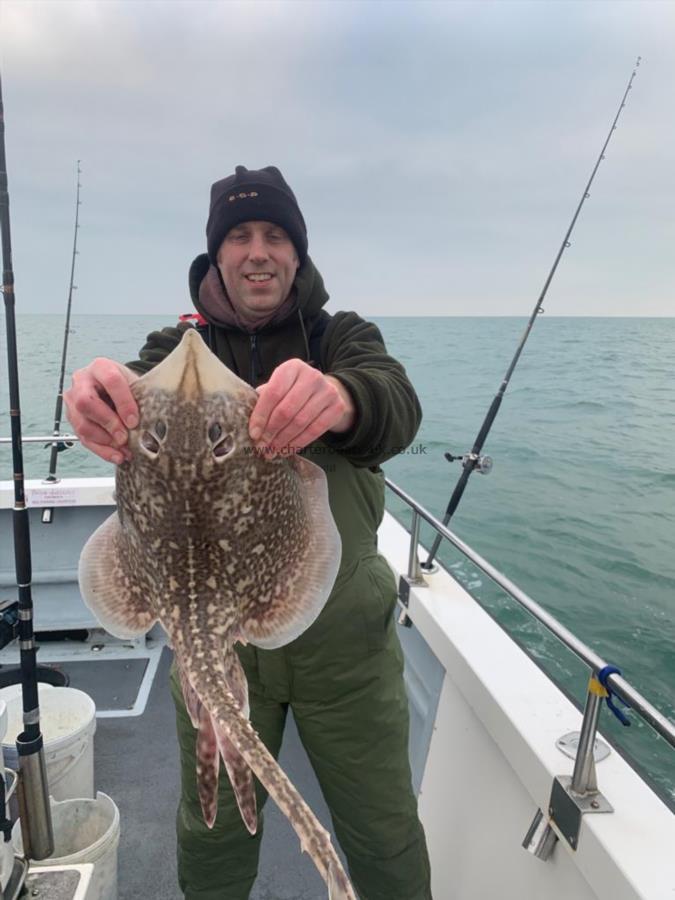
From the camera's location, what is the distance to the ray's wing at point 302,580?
1.70 m

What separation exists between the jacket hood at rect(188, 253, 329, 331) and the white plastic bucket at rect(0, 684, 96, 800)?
99.0 inches

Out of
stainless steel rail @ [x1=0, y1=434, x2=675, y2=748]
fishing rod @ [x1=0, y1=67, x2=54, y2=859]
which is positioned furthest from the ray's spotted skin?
fishing rod @ [x1=0, y1=67, x2=54, y2=859]

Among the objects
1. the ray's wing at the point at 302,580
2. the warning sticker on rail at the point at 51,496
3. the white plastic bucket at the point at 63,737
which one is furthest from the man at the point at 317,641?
the warning sticker on rail at the point at 51,496

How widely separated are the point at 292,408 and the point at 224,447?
0.74 feet

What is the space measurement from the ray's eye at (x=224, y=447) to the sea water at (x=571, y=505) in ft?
6.35

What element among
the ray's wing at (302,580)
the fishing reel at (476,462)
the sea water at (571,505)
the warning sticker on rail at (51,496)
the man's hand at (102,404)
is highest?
the man's hand at (102,404)

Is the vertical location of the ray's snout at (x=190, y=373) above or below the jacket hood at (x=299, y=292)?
below

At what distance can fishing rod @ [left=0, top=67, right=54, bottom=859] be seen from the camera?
2369mm

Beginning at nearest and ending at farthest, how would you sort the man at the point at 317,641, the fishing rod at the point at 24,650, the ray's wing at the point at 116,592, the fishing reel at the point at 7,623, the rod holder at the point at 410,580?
the ray's wing at the point at 116,592
the man at the point at 317,641
the fishing rod at the point at 24,650
the fishing reel at the point at 7,623
the rod holder at the point at 410,580

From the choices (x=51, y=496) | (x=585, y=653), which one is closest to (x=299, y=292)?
(x=585, y=653)

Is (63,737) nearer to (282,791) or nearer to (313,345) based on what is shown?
(282,791)

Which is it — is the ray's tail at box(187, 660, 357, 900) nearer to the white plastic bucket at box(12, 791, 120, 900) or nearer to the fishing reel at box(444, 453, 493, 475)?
the white plastic bucket at box(12, 791, 120, 900)

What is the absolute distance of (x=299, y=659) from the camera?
2.26 metres

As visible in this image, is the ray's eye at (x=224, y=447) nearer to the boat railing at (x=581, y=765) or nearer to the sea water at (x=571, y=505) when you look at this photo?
the boat railing at (x=581, y=765)
